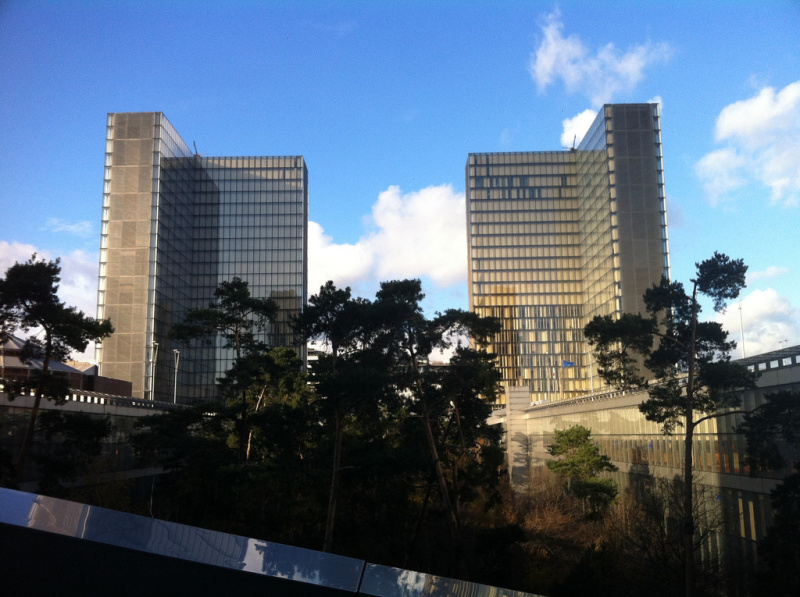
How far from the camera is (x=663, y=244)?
327 ft

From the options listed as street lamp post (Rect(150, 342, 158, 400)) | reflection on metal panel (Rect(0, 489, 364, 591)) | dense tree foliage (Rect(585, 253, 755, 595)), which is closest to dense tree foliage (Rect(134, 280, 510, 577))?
dense tree foliage (Rect(585, 253, 755, 595))

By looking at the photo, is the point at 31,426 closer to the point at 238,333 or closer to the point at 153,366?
the point at 238,333

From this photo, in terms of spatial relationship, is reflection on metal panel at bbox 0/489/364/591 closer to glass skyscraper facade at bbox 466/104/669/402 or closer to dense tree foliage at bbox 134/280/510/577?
dense tree foliage at bbox 134/280/510/577

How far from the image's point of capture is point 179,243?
94.1 m

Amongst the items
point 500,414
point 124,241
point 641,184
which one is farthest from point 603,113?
point 124,241

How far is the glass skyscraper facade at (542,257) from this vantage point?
4471 inches

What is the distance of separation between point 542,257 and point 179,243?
65590 mm

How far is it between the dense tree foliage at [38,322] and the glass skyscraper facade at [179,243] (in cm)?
4389

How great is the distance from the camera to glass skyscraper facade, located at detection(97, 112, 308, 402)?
8112cm

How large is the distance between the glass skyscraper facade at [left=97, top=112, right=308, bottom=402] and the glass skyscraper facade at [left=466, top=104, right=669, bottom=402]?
35.1m

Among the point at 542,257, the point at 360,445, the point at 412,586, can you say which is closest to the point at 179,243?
the point at 542,257

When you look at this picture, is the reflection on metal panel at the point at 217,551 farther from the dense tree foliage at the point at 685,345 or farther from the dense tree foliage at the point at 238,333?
the dense tree foliage at the point at 238,333

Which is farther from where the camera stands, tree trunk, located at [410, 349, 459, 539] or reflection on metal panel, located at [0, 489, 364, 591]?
tree trunk, located at [410, 349, 459, 539]

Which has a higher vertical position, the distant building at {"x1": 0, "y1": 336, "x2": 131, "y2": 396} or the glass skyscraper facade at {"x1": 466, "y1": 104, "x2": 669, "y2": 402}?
the glass skyscraper facade at {"x1": 466, "y1": 104, "x2": 669, "y2": 402}
